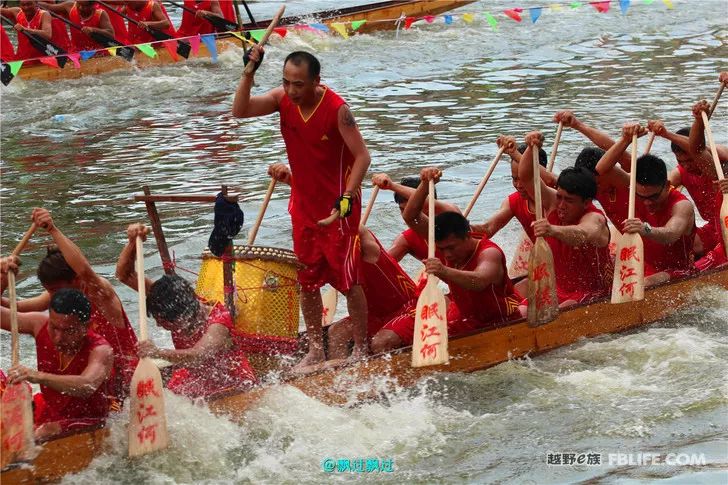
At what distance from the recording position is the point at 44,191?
13.9 meters

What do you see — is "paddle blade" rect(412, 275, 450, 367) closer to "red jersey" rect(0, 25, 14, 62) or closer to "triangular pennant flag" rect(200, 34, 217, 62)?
"triangular pennant flag" rect(200, 34, 217, 62)

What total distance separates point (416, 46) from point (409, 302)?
13.7 m

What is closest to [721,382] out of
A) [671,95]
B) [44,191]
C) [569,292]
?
[569,292]

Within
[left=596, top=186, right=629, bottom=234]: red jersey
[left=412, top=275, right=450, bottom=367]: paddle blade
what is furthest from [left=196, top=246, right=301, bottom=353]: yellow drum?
[left=596, top=186, right=629, bottom=234]: red jersey

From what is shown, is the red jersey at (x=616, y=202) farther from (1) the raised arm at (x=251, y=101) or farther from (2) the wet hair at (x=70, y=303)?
(2) the wet hair at (x=70, y=303)

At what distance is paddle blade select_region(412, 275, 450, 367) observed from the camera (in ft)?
25.0

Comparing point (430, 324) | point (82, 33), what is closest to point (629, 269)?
point (430, 324)

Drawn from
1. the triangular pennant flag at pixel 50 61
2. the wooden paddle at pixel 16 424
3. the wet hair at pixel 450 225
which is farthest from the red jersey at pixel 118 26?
the wooden paddle at pixel 16 424

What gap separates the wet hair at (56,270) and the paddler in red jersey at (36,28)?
11.5m

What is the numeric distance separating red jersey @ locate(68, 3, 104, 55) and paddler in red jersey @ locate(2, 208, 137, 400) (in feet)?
39.3

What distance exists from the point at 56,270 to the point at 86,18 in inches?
485

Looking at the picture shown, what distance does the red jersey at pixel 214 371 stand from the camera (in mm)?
7078

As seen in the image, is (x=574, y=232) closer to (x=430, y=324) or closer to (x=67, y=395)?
(x=430, y=324)

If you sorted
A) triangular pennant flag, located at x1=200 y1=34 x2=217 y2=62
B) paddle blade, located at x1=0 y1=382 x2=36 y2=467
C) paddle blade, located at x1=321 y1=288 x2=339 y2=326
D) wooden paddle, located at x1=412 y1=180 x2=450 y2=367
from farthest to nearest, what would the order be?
1. triangular pennant flag, located at x1=200 y1=34 x2=217 y2=62
2. paddle blade, located at x1=321 y1=288 x2=339 y2=326
3. wooden paddle, located at x1=412 y1=180 x2=450 y2=367
4. paddle blade, located at x1=0 y1=382 x2=36 y2=467
